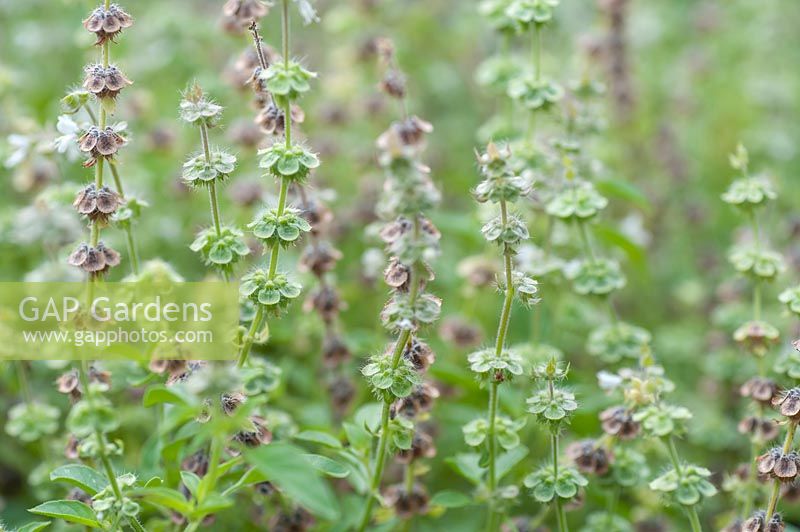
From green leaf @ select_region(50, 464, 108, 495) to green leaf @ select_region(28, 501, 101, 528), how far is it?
59mm

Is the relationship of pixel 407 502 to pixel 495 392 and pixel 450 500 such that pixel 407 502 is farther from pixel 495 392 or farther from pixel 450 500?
pixel 495 392

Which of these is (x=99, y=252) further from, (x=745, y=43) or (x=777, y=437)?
(x=745, y=43)

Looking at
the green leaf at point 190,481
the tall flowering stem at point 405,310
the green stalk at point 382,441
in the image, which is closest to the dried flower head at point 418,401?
the tall flowering stem at point 405,310

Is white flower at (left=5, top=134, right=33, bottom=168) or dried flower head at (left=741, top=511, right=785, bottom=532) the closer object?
dried flower head at (left=741, top=511, right=785, bottom=532)

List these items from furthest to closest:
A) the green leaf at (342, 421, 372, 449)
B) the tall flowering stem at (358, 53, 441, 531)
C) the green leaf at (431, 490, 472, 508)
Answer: the green leaf at (431, 490, 472, 508), the green leaf at (342, 421, 372, 449), the tall flowering stem at (358, 53, 441, 531)

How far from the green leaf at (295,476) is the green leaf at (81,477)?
2.41ft

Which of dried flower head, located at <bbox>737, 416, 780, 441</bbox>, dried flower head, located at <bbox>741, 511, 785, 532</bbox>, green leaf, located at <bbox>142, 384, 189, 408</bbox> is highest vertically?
green leaf, located at <bbox>142, 384, 189, 408</bbox>

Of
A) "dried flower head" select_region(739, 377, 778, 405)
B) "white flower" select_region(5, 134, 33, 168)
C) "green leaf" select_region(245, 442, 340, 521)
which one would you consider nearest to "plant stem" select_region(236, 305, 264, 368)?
"green leaf" select_region(245, 442, 340, 521)

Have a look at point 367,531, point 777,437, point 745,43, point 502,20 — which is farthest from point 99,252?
point 745,43

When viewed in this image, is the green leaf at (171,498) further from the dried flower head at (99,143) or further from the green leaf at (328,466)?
the dried flower head at (99,143)

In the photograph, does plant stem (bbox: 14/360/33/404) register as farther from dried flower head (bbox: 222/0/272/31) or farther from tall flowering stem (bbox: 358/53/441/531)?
dried flower head (bbox: 222/0/272/31)

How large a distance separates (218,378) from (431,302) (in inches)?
24.7

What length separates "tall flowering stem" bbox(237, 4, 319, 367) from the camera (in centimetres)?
256

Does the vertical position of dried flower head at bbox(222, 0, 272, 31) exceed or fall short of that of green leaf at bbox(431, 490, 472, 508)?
it exceeds it
